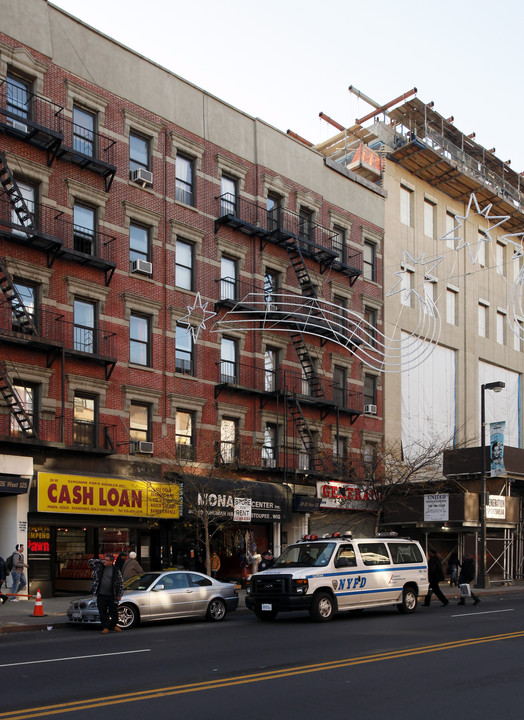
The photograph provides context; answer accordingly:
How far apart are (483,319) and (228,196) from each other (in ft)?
72.5

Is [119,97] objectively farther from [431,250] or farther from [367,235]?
[431,250]

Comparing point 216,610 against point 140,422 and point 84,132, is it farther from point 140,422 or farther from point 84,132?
point 84,132

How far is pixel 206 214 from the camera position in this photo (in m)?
32.7

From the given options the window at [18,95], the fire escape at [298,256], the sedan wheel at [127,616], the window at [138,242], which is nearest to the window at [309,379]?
the fire escape at [298,256]

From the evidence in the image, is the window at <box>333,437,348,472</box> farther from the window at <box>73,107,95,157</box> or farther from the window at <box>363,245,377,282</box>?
the window at <box>73,107,95,157</box>

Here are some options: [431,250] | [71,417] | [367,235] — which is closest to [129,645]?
[71,417]

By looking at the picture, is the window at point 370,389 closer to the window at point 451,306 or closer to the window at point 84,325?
the window at point 451,306

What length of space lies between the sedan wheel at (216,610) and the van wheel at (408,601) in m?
4.45

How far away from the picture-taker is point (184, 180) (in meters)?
32.2

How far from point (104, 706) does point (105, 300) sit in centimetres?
2041

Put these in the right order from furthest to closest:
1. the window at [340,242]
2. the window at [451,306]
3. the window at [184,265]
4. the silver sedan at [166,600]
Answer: the window at [451,306]
the window at [340,242]
the window at [184,265]
the silver sedan at [166,600]

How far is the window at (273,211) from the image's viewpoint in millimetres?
35500

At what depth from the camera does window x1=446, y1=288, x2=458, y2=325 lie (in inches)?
1831

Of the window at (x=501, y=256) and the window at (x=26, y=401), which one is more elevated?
the window at (x=501, y=256)
